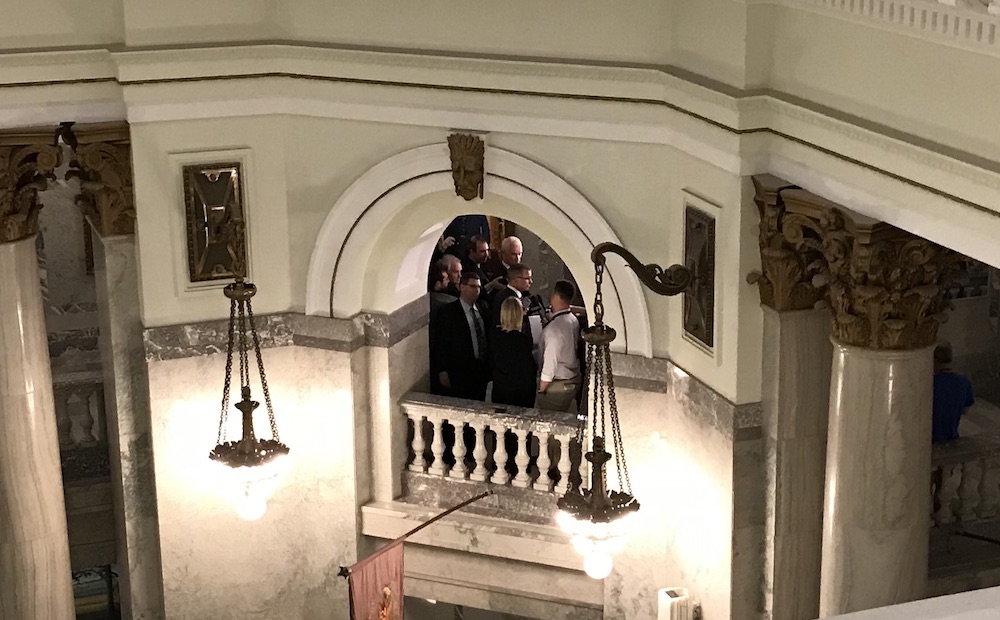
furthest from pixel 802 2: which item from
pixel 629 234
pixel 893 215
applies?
pixel 629 234

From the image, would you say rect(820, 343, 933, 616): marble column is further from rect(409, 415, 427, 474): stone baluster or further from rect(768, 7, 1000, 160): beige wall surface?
rect(409, 415, 427, 474): stone baluster

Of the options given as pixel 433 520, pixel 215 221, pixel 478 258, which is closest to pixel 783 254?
pixel 433 520

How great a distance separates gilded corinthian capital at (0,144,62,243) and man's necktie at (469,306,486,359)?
3.33 m

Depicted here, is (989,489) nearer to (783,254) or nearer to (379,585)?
(783,254)

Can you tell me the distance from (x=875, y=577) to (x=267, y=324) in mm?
4856

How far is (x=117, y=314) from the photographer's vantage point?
11.0 metres

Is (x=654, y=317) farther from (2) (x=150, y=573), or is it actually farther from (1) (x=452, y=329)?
(2) (x=150, y=573)

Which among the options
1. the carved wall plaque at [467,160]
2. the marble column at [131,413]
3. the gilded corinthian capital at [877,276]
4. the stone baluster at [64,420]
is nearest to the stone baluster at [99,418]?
the stone baluster at [64,420]

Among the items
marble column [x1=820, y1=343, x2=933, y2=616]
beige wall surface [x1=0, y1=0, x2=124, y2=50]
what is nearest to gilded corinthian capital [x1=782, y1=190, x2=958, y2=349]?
marble column [x1=820, y1=343, x2=933, y2=616]

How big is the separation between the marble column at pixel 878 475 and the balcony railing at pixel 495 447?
2.54 meters

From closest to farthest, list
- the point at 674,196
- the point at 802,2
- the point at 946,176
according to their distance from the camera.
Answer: the point at 946,176 < the point at 802,2 < the point at 674,196

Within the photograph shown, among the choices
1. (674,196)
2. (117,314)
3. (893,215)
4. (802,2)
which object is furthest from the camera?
(117,314)

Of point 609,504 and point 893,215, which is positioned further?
point 609,504

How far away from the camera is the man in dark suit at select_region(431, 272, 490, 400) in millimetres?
11695
